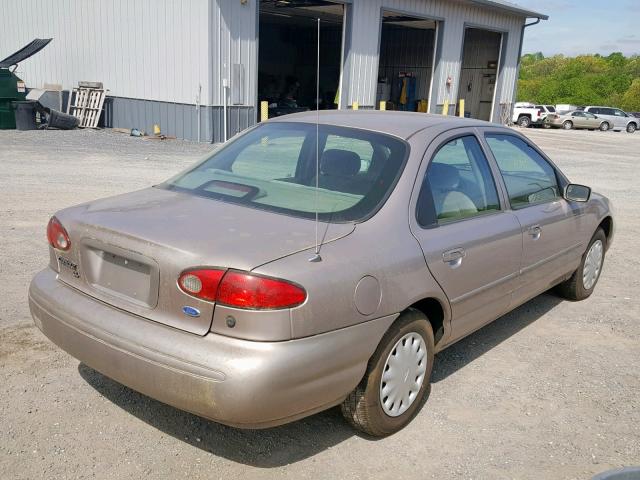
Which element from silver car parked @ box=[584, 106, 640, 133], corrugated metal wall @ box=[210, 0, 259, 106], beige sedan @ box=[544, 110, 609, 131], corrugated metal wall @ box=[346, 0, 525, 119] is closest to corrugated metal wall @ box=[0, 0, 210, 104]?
corrugated metal wall @ box=[210, 0, 259, 106]

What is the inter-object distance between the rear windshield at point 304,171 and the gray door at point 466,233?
0.26m

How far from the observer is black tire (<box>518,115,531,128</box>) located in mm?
38188

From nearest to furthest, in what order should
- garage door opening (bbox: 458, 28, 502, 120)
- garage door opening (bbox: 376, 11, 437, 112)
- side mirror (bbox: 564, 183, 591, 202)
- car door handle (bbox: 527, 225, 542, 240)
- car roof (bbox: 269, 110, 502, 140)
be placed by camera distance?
car roof (bbox: 269, 110, 502, 140), car door handle (bbox: 527, 225, 542, 240), side mirror (bbox: 564, 183, 591, 202), garage door opening (bbox: 458, 28, 502, 120), garage door opening (bbox: 376, 11, 437, 112)

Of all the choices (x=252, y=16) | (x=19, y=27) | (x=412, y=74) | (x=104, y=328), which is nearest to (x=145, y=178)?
(x=252, y=16)

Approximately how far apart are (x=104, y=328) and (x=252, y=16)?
1494 cm

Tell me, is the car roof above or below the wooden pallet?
above

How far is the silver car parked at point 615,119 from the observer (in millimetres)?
39125

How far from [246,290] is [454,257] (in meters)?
1.39

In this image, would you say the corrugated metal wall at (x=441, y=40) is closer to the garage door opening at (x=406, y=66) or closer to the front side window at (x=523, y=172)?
the garage door opening at (x=406, y=66)

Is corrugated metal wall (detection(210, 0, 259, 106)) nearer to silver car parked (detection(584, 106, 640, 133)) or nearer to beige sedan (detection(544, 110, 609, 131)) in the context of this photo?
beige sedan (detection(544, 110, 609, 131))

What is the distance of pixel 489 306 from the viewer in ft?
13.1

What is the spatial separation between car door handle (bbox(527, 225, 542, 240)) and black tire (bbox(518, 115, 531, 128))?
35797 mm

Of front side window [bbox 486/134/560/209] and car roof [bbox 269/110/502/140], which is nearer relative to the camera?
car roof [bbox 269/110/502/140]

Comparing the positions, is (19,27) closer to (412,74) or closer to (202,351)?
(412,74)
